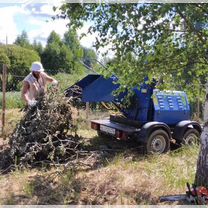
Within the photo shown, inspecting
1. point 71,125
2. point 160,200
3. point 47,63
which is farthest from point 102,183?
point 47,63

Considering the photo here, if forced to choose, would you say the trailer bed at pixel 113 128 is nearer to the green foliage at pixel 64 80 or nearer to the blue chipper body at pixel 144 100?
the blue chipper body at pixel 144 100

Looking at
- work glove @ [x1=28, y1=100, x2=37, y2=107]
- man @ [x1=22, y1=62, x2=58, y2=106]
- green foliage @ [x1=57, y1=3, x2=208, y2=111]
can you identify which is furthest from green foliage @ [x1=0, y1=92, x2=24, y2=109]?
green foliage @ [x1=57, y1=3, x2=208, y2=111]

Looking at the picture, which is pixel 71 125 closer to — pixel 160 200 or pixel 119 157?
pixel 119 157

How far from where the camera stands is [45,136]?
5.82 metres

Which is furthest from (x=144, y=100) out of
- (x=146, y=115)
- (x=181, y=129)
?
(x=181, y=129)

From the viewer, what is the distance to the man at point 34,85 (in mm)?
6184

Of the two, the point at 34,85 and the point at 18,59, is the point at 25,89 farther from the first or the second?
the point at 18,59

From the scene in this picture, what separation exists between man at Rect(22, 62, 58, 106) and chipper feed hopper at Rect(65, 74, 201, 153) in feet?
1.59

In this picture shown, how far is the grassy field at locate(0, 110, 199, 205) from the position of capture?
4.27 meters

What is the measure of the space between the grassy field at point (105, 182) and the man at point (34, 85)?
1.41 metres

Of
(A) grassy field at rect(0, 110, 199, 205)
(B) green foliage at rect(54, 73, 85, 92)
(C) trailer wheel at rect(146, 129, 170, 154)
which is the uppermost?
(B) green foliage at rect(54, 73, 85, 92)

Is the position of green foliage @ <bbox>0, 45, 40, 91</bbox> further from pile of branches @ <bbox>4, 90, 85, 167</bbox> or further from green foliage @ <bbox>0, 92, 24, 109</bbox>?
pile of branches @ <bbox>4, 90, 85, 167</bbox>

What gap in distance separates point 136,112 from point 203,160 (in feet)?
9.05

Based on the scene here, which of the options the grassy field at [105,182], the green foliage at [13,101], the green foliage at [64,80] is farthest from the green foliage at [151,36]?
the green foliage at [13,101]
